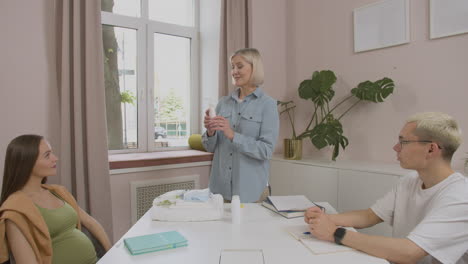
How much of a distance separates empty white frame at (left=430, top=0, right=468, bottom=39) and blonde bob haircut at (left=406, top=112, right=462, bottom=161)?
1482mm

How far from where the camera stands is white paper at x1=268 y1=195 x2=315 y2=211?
1.50 metres

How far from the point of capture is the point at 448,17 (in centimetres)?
232

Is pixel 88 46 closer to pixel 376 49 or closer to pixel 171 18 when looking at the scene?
pixel 171 18

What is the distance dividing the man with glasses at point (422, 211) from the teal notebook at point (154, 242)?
0.49 meters

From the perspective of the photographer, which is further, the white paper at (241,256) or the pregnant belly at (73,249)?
the pregnant belly at (73,249)

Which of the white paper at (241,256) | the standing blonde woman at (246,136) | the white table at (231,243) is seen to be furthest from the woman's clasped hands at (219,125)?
the white paper at (241,256)

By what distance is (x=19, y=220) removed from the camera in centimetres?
132

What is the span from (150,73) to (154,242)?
7.21ft

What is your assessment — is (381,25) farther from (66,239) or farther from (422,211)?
(66,239)

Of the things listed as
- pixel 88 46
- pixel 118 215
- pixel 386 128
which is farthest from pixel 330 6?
pixel 118 215

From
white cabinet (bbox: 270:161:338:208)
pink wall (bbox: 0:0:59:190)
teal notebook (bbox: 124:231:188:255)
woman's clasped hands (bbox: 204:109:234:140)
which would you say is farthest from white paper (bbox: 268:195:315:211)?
pink wall (bbox: 0:0:59:190)

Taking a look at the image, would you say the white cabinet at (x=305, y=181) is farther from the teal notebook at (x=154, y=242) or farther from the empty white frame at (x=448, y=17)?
the teal notebook at (x=154, y=242)

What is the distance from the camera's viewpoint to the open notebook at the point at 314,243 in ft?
Answer: 3.65

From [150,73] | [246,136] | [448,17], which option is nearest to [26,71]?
[150,73]
